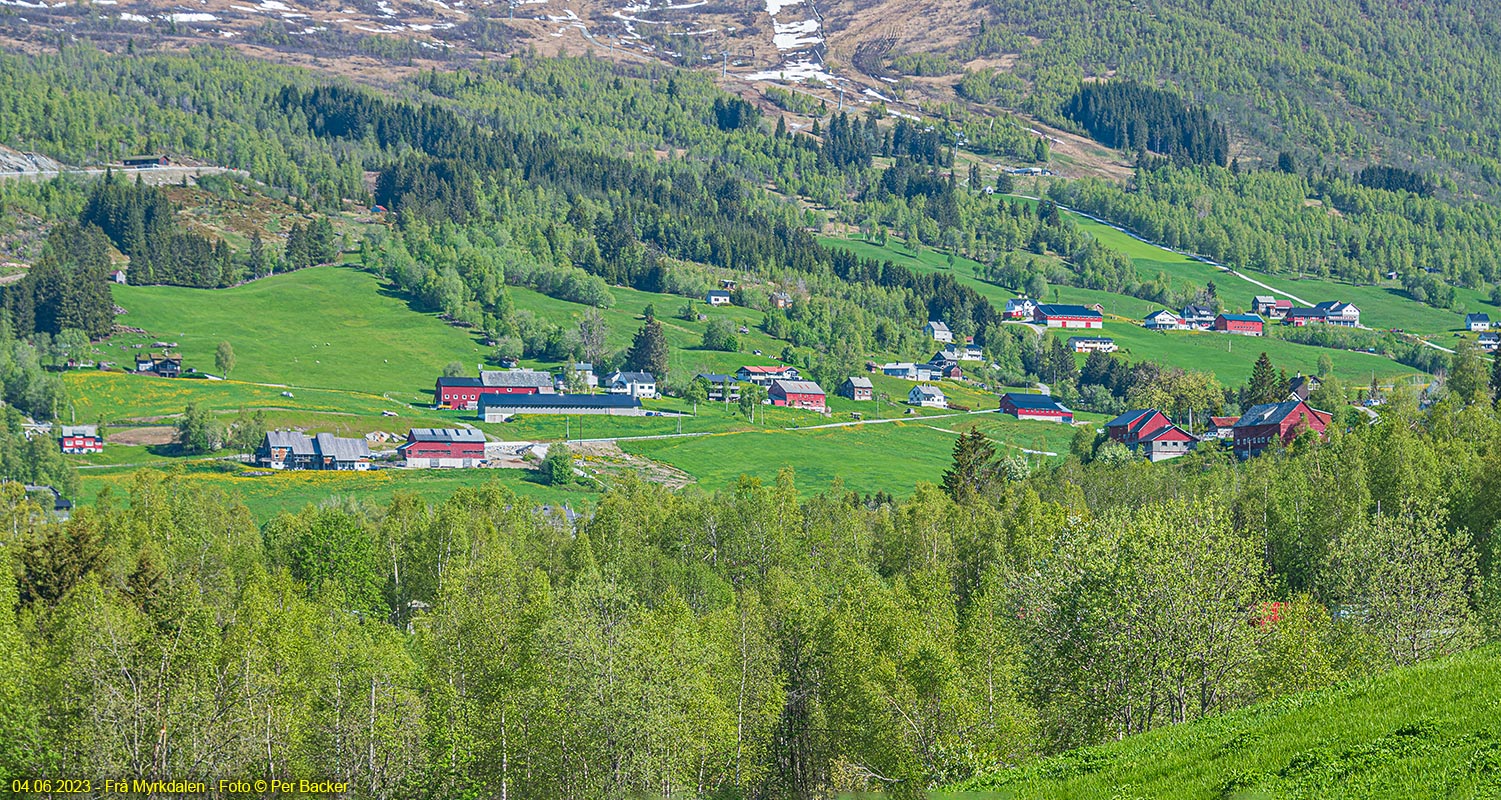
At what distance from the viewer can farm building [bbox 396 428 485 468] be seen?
188m

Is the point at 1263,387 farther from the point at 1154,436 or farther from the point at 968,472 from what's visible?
the point at 968,472

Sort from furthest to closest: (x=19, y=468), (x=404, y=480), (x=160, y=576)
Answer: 1. (x=404, y=480)
2. (x=19, y=468)
3. (x=160, y=576)

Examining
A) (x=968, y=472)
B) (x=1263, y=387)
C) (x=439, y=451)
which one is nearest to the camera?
(x=968, y=472)

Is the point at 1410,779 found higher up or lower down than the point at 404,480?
higher up

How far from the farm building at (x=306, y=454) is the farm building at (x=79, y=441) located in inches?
789

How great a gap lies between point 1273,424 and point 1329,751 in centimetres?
13409

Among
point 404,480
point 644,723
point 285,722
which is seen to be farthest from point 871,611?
point 404,480

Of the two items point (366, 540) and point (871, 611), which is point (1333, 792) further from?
point (366, 540)

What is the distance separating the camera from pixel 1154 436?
17612cm

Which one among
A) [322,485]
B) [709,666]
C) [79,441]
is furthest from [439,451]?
[709,666]

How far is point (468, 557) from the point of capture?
105 metres

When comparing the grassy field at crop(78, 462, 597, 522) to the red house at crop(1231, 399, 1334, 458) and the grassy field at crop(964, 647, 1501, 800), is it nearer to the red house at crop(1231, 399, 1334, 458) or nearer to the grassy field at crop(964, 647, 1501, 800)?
the red house at crop(1231, 399, 1334, 458)

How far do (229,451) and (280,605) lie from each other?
4392 inches

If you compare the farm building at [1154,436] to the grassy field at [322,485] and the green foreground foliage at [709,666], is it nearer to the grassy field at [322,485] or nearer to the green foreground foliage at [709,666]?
the grassy field at [322,485]
